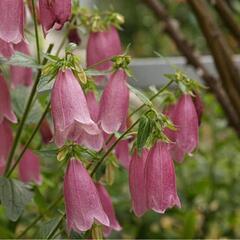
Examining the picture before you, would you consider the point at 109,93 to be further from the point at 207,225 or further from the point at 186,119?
the point at 207,225

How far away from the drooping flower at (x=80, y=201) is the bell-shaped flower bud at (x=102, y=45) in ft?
0.85

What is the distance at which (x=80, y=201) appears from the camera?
2.87 ft

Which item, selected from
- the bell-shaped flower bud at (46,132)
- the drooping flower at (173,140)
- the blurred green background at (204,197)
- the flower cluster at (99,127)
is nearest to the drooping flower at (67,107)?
the flower cluster at (99,127)

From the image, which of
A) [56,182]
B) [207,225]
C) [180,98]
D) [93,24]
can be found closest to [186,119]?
[180,98]

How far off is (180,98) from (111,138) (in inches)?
4.2

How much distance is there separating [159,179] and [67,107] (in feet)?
0.46

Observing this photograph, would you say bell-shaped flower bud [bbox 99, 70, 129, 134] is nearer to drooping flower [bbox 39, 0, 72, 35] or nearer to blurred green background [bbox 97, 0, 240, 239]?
drooping flower [bbox 39, 0, 72, 35]

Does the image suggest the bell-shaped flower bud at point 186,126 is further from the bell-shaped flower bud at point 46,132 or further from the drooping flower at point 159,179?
the bell-shaped flower bud at point 46,132

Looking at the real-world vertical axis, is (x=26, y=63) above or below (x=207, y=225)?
above

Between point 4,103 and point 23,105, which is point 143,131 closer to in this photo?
point 4,103

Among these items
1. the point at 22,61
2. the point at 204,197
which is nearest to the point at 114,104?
the point at 22,61

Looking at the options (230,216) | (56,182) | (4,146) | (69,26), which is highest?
(69,26)

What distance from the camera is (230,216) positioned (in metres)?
1.75

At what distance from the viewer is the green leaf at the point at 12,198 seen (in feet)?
3.36
